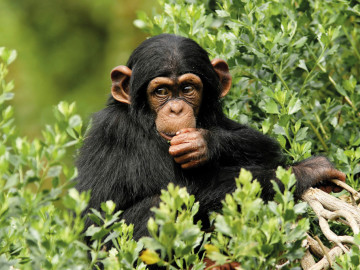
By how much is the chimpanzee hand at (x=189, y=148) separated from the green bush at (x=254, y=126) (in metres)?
0.36

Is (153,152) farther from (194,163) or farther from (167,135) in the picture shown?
(194,163)

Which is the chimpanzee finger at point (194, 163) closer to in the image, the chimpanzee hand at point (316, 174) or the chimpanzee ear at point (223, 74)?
the chimpanzee hand at point (316, 174)

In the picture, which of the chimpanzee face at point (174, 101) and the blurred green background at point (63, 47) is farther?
the blurred green background at point (63, 47)

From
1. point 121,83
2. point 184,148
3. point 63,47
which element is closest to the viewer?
point 184,148

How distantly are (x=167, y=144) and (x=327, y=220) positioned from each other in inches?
46.9

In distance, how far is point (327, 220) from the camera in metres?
3.95

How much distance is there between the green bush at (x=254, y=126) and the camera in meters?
2.76

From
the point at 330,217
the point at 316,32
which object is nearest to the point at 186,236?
the point at 330,217

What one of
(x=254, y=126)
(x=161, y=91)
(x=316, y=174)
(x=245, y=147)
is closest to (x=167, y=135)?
(x=161, y=91)

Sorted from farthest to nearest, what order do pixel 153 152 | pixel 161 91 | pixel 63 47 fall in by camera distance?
pixel 63 47 → pixel 161 91 → pixel 153 152

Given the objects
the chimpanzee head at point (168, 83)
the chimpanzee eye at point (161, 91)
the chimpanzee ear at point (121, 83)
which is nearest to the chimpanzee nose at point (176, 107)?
the chimpanzee head at point (168, 83)

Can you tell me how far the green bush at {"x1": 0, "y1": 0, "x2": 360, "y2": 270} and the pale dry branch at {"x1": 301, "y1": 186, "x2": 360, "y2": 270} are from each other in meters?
0.15

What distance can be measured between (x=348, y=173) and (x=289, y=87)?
1.12 meters

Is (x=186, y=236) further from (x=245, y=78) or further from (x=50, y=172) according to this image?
(x=245, y=78)
